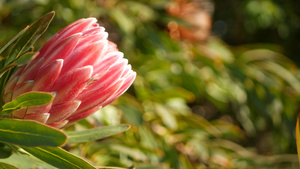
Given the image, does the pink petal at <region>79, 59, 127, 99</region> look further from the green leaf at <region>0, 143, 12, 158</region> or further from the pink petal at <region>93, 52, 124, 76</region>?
the green leaf at <region>0, 143, 12, 158</region>

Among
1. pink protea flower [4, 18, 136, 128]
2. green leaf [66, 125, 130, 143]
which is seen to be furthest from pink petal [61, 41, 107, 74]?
green leaf [66, 125, 130, 143]

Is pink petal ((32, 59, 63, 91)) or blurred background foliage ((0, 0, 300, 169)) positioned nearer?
pink petal ((32, 59, 63, 91))

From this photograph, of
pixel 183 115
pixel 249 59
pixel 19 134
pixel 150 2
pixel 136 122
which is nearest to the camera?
pixel 19 134

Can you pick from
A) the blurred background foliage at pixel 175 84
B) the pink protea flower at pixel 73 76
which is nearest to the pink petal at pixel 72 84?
the pink protea flower at pixel 73 76

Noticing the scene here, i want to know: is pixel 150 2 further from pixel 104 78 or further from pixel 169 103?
pixel 104 78

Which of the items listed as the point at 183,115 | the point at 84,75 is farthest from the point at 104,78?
the point at 183,115

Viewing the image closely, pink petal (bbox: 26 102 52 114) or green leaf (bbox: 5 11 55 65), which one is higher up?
green leaf (bbox: 5 11 55 65)

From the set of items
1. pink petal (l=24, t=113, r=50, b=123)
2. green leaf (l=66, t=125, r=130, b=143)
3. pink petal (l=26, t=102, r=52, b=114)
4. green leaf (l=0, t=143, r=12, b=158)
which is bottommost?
green leaf (l=66, t=125, r=130, b=143)
